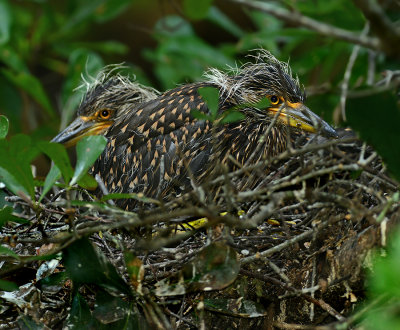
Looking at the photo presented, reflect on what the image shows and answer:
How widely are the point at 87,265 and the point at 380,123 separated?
1016 mm

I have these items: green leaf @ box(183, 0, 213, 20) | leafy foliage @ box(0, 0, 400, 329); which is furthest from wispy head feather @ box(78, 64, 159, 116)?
green leaf @ box(183, 0, 213, 20)

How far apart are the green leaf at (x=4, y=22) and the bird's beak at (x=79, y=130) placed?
770 mm

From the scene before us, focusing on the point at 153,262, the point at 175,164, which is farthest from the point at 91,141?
the point at 175,164

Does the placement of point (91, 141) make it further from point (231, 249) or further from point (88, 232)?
point (231, 249)

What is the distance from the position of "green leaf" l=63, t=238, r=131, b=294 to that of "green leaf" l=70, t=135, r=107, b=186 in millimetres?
218

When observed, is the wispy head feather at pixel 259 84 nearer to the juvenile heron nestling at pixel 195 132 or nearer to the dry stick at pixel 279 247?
the juvenile heron nestling at pixel 195 132

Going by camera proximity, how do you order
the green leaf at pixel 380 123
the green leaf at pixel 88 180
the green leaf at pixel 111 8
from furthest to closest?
the green leaf at pixel 111 8
the green leaf at pixel 88 180
the green leaf at pixel 380 123

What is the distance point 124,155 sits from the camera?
3646 millimetres

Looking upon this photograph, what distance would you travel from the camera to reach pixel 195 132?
11.3 ft

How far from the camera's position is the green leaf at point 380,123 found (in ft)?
6.55

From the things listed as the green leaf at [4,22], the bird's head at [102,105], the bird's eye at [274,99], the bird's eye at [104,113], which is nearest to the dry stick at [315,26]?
the bird's eye at [274,99]

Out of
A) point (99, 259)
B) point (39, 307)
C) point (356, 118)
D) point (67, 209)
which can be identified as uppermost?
point (356, 118)

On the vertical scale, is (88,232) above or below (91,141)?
below

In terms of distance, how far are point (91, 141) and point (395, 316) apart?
1.23m
